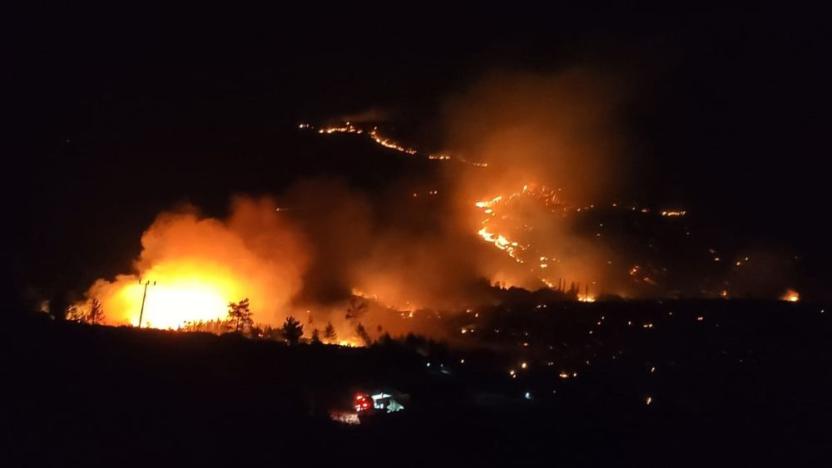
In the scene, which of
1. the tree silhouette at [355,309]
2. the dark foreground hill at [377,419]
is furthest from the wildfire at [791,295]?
the tree silhouette at [355,309]

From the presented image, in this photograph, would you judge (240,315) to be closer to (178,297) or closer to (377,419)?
(178,297)

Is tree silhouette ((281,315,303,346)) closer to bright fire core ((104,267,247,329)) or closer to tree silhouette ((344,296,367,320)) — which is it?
bright fire core ((104,267,247,329))

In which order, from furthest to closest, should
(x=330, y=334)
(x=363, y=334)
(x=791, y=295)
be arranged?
(x=791, y=295) < (x=363, y=334) < (x=330, y=334)

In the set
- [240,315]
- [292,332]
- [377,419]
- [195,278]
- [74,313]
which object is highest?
[195,278]

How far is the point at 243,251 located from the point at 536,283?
20.8 m

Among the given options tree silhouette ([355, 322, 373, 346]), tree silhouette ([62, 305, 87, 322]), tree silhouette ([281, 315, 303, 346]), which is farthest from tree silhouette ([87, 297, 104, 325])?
tree silhouette ([355, 322, 373, 346])

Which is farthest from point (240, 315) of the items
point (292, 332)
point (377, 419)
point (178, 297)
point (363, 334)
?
point (377, 419)

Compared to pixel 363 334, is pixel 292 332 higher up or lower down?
lower down

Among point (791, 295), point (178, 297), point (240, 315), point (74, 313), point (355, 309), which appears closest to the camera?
point (74, 313)

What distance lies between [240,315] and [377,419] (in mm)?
19521

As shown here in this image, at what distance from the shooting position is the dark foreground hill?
1395 centimetres

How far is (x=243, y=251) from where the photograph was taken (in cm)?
3944

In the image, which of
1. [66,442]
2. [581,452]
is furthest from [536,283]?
[66,442]

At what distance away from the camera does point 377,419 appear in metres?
17.6
